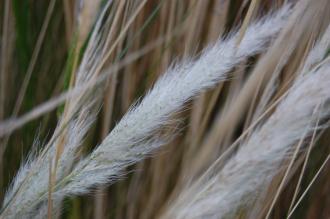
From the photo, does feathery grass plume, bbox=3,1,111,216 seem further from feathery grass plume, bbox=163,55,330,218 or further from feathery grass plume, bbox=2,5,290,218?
feathery grass plume, bbox=163,55,330,218

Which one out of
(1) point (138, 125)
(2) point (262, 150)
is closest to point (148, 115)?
(1) point (138, 125)

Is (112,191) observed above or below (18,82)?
below

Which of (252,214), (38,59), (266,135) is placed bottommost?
(252,214)

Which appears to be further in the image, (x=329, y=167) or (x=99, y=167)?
(x=329, y=167)

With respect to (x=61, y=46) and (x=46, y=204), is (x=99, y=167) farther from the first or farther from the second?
(x=61, y=46)

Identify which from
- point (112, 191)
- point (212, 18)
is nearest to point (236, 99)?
point (212, 18)

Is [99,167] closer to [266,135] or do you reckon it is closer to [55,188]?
[55,188]

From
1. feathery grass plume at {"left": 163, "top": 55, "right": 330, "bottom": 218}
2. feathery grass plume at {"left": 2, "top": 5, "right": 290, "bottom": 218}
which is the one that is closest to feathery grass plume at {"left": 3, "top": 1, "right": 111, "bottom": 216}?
feathery grass plume at {"left": 2, "top": 5, "right": 290, "bottom": 218}
